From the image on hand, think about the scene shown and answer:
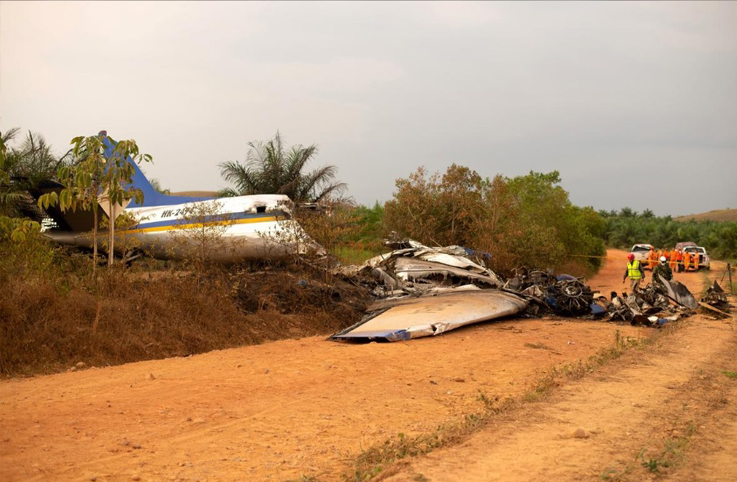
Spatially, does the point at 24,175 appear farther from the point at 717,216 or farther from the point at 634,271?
the point at 717,216

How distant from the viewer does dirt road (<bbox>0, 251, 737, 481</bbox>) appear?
6086mm

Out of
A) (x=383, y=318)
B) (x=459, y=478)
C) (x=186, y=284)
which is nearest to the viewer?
(x=459, y=478)

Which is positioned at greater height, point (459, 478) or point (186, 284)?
point (186, 284)

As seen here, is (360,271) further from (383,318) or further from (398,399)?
(398,399)

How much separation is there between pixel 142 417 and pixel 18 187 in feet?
47.7

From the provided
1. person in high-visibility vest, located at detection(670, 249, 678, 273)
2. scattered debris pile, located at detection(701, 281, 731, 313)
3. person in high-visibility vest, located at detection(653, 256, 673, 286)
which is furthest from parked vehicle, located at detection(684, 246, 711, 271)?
scattered debris pile, located at detection(701, 281, 731, 313)

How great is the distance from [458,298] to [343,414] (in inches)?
336

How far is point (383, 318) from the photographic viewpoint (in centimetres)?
1475

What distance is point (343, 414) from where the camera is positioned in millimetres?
7965

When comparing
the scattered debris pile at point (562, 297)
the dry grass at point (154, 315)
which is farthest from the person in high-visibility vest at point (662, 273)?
the dry grass at point (154, 315)

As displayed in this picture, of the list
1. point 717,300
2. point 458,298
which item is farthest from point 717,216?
point 458,298

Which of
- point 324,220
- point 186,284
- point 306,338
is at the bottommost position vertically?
point 306,338

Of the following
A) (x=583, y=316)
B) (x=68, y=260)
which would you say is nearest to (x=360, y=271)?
(x=583, y=316)

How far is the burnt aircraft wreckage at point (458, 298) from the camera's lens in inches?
559
